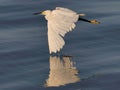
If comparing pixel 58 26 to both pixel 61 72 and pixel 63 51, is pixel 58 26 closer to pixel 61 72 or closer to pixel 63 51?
pixel 61 72

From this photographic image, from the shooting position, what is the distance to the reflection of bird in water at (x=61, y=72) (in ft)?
33.7

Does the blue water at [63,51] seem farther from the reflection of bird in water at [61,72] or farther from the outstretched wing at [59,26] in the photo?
the outstretched wing at [59,26]

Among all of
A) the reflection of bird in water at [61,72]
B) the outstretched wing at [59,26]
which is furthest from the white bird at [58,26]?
the reflection of bird in water at [61,72]

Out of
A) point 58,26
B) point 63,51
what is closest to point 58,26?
point 58,26

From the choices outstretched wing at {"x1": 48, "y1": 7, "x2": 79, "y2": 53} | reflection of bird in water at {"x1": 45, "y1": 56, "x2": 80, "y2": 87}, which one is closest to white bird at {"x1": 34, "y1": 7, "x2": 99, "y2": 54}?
outstretched wing at {"x1": 48, "y1": 7, "x2": 79, "y2": 53}

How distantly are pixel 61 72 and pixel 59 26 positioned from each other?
2.74ft

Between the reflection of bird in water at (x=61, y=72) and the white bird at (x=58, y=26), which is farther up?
the white bird at (x=58, y=26)

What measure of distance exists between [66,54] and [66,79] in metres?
1.49

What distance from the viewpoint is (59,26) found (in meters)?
10.6

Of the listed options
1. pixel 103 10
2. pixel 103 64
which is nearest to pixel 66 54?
pixel 103 64

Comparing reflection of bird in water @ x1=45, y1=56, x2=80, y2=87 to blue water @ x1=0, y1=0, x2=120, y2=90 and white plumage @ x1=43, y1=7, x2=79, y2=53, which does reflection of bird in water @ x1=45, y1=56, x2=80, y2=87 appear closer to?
blue water @ x1=0, y1=0, x2=120, y2=90

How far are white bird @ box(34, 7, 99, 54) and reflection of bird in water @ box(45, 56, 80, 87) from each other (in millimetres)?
654

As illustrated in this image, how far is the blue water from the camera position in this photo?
10.3 meters

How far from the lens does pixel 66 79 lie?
1038 centimetres
